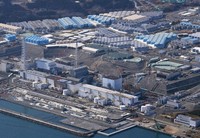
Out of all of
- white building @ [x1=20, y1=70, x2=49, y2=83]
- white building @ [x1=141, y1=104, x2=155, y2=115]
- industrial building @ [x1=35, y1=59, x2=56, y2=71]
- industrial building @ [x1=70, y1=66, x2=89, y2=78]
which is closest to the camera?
white building @ [x1=141, y1=104, x2=155, y2=115]

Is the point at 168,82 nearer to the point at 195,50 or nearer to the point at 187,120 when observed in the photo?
the point at 187,120

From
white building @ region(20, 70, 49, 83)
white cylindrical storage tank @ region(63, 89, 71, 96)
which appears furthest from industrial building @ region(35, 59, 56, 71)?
white cylindrical storage tank @ region(63, 89, 71, 96)

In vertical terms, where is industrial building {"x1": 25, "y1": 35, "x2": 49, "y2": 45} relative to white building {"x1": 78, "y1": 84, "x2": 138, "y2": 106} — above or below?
above

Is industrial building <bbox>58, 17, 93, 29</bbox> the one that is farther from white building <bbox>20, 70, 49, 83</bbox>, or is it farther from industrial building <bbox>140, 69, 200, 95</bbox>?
industrial building <bbox>140, 69, 200, 95</bbox>

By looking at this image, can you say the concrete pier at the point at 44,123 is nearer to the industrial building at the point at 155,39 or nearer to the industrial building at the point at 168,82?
the industrial building at the point at 168,82

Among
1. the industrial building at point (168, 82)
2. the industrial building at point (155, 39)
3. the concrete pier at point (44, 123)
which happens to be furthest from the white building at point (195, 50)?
the concrete pier at point (44, 123)

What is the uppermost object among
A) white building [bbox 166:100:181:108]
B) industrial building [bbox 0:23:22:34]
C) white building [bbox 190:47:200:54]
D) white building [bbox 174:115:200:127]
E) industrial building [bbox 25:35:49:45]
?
industrial building [bbox 0:23:22:34]

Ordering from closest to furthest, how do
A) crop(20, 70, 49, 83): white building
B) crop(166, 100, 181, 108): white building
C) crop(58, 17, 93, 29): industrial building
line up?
crop(166, 100, 181, 108): white building, crop(20, 70, 49, 83): white building, crop(58, 17, 93, 29): industrial building
